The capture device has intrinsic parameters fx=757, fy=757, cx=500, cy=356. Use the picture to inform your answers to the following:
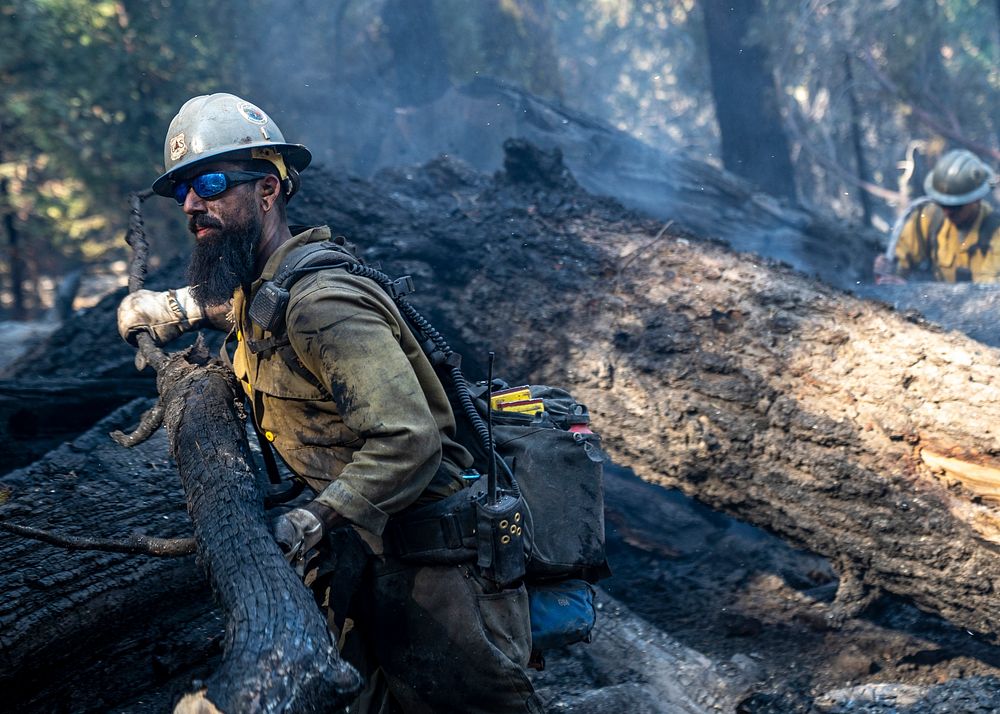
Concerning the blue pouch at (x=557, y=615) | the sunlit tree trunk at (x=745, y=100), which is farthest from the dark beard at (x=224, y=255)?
the sunlit tree trunk at (x=745, y=100)

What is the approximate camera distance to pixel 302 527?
1739 millimetres

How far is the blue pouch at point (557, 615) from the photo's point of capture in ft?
7.23

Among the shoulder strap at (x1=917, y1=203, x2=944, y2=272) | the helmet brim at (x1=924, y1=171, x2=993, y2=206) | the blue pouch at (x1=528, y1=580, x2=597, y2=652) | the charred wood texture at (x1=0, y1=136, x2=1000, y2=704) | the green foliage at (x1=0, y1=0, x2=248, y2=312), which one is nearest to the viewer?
the blue pouch at (x1=528, y1=580, x2=597, y2=652)

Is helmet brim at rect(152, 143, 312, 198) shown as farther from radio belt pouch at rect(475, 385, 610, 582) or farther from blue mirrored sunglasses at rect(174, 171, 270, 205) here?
radio belt pouch at rect(475, 385, 610, 582)

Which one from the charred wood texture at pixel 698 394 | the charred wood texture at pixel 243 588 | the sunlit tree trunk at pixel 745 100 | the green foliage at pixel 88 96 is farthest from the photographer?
the sunlit tree trunk at pixel 745 100

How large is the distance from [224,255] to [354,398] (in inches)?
26.9

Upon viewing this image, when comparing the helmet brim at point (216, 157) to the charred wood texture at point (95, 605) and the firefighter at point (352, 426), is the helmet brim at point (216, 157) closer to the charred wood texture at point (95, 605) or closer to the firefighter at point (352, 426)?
the firefighter at point (352, 426)

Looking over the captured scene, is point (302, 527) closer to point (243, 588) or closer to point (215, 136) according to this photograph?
point (243, 588)

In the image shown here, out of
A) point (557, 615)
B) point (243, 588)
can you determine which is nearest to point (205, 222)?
point (243, 588)

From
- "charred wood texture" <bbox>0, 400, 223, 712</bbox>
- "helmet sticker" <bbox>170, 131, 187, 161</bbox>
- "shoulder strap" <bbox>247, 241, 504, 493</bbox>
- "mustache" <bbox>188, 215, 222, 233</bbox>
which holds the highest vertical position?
"helmet sticker" <bbox>170, 131, 187, 161</bbox>

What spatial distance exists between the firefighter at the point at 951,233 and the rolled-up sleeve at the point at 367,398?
6.32 metres

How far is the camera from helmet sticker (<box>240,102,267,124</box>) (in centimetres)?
222

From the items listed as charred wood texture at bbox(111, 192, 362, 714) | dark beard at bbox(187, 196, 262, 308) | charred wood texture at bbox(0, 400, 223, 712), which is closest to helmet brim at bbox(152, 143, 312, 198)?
dark beard at bbox(187, 196, 262, 308)

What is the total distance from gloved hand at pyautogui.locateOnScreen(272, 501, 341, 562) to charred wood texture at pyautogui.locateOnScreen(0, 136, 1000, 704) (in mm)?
51
